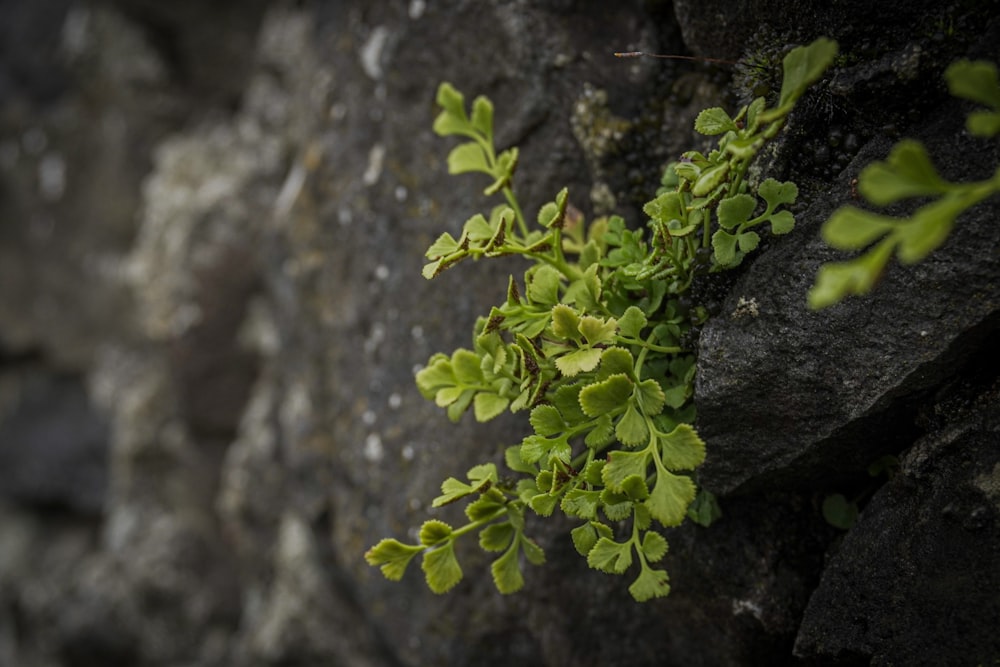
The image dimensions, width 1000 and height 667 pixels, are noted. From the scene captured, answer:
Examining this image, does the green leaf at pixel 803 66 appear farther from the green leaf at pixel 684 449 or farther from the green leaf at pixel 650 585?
the green leaf at pixel 650 585

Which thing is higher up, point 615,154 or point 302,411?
point 615,154

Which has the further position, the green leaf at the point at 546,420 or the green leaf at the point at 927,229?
the green leaf at the point at 546,420

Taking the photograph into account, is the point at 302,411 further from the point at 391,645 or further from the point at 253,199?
the point at 253,199

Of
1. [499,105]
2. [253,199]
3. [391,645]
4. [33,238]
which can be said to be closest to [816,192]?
[499,105]

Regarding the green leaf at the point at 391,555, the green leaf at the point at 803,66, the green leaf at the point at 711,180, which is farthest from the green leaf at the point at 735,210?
the green leaf at the point at 391,555

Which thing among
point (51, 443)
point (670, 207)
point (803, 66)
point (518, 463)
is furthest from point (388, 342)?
point (51, 443)

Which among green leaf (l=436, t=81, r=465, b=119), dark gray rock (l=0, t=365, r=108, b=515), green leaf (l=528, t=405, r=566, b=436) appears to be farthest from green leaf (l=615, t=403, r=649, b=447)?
dark gray rock (l=0, t=365, r=108, b=515)
